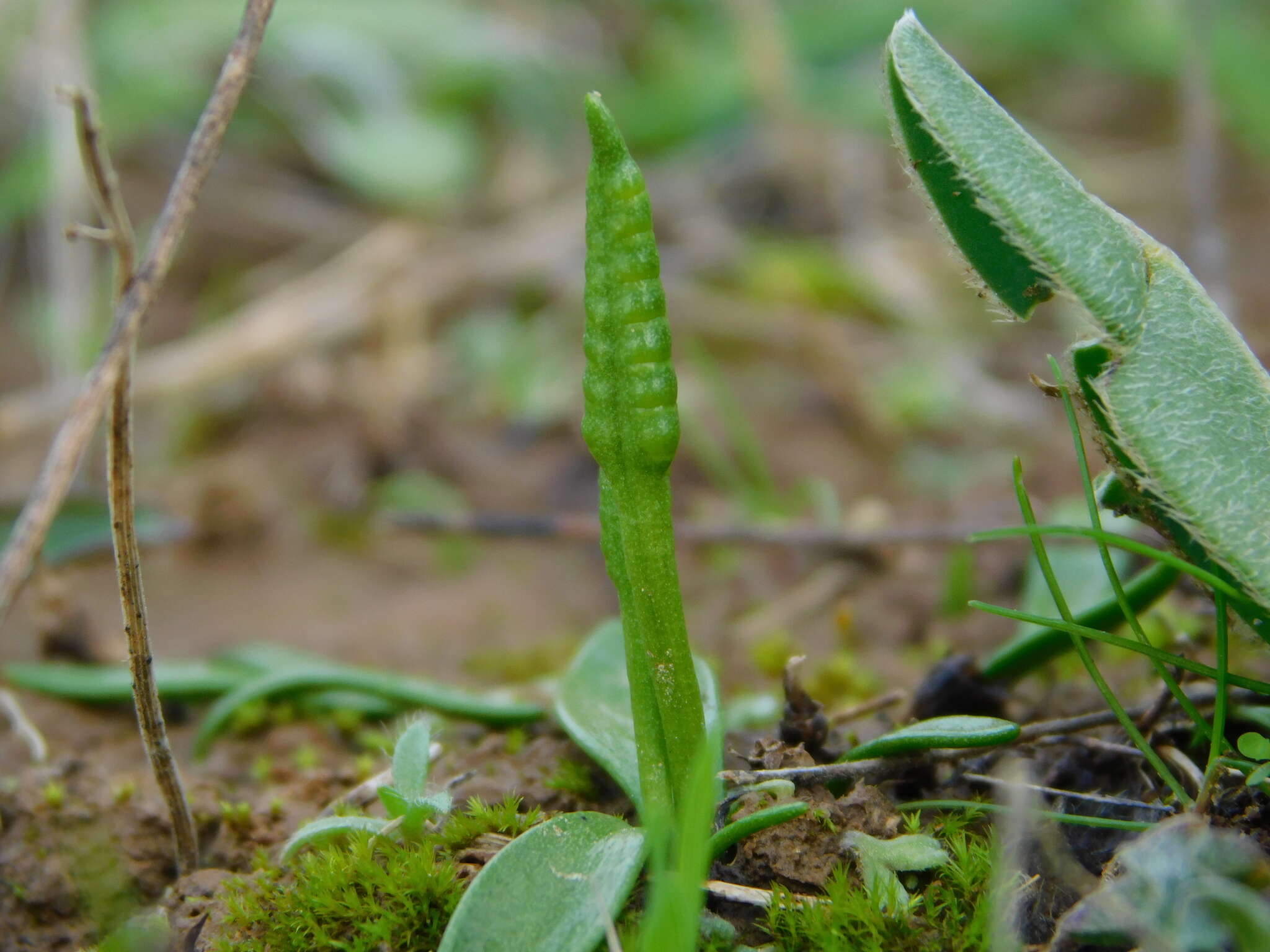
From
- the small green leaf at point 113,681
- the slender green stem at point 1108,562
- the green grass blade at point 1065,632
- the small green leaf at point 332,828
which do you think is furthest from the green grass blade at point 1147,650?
the small green leaf at point 113,681

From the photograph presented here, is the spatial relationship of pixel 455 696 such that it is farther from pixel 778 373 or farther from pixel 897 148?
pixel 778 373

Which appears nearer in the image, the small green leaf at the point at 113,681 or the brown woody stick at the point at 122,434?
the brown woody stick at the point at 122,434

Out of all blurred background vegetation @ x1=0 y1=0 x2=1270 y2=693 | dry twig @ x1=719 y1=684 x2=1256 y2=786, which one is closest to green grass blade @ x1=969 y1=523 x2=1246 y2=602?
dry twig @ x1=719 y1=684 x2=1256 y2=786

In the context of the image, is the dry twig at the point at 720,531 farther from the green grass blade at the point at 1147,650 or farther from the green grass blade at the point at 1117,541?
the green grass blade at the point at 1117,541

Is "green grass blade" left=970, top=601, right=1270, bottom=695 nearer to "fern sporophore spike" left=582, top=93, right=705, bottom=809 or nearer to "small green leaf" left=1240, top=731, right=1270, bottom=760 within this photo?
"small green leaf" left=1240, top=731, right=1270, bottom=760

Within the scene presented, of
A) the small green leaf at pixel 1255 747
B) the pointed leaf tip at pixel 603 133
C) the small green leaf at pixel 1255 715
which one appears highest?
the pointed leaf tip at pixel 603 133

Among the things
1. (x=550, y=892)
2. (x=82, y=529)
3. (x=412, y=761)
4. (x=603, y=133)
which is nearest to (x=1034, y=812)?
(x=550, y=892)

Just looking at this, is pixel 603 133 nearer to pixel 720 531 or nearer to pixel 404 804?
pixel 404 804
